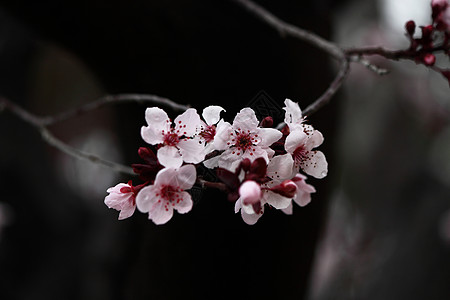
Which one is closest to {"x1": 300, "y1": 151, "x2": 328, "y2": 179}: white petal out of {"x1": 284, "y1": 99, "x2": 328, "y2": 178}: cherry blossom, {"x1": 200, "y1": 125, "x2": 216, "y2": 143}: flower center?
{"x1": 284, "y1": 99, "x2": 328, "y2": 178}: cherry blossom

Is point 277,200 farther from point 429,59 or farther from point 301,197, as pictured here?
point 429,59

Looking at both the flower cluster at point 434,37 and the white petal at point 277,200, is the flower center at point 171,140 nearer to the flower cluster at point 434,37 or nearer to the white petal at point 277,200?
the white petal at point 277,200

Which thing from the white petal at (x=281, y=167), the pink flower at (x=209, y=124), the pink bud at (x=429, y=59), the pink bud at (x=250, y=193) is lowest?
the pink bud at (x=250, y=193)

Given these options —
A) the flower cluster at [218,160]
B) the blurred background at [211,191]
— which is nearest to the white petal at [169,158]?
the flower cluster at [218,160]

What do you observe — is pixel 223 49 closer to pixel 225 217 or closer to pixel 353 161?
pixel 225 217

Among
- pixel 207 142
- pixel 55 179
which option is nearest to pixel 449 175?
pixel 55 179

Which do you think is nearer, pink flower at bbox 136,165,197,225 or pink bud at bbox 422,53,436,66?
pink flower at bbox 136,165,197,225

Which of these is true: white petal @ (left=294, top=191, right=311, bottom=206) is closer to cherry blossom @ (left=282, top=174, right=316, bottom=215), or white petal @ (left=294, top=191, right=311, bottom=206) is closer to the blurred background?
cherry blossom @ (left=282, top=174, right=316, bottom=215)
